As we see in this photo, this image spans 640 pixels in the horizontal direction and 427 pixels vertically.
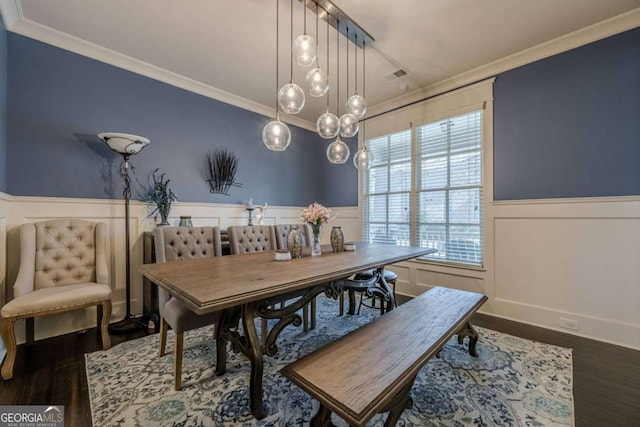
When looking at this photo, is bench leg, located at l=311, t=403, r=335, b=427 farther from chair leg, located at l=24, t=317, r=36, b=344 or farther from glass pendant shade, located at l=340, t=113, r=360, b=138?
chair leg, located at l=24, t=317, r=36, b=344

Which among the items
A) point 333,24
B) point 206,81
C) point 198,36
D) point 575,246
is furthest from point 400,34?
point 575,246

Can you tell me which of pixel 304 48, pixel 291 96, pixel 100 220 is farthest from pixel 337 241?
pixel 100 220

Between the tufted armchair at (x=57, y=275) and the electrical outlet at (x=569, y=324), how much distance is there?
13.6 ft

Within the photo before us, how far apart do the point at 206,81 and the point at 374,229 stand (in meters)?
3.16

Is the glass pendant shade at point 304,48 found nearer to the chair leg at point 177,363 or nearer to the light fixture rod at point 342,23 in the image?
the light fixture rod at point 342,23

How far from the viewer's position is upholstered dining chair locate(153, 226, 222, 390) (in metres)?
1.68

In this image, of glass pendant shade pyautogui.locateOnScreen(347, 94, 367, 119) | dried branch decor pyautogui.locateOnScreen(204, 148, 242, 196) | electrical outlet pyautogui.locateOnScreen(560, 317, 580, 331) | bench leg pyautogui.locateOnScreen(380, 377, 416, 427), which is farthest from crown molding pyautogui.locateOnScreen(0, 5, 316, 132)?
electrical outlet pyautogui.locateOnScreen(560, 317, 580, 331)

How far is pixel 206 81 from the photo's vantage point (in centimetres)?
330

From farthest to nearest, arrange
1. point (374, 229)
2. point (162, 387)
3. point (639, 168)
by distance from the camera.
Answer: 1. point (374, 229)
2. point (639, 168)
3. point (162, 387)

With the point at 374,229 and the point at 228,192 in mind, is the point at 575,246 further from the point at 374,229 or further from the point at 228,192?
the point at 228,192

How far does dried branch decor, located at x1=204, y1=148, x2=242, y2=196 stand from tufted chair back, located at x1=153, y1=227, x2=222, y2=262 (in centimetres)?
121

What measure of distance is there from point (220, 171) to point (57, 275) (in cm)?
194

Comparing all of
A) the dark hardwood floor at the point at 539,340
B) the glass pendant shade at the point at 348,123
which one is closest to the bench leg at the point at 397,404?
the dark hardwood floor at the point at 539,340

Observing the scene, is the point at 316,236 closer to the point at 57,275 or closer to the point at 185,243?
the point at 185,243
